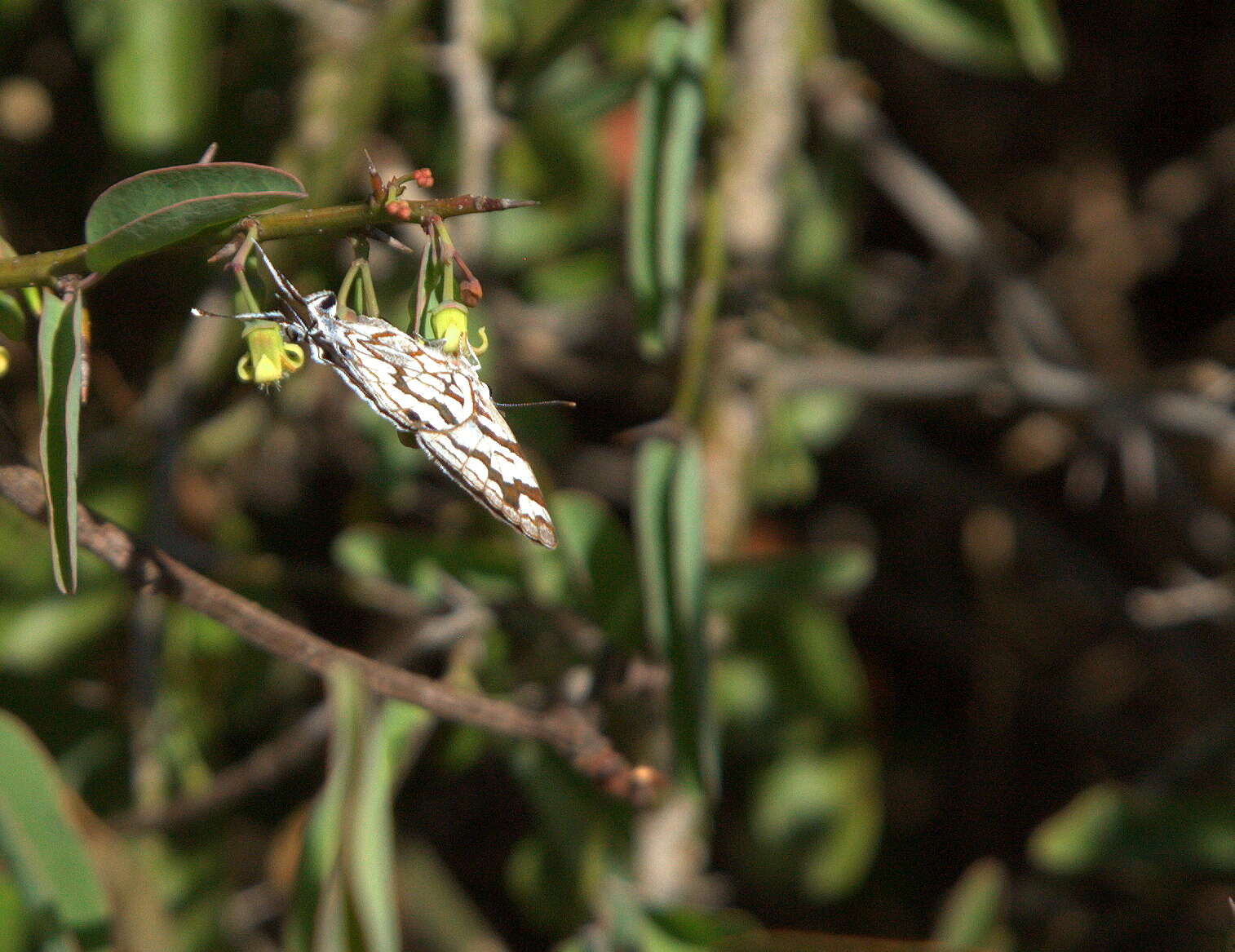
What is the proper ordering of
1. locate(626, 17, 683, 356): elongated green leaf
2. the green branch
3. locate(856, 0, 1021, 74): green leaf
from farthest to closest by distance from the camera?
locate(856, 0, 1021, 74): green leaf → locate(626, 17, 683, 356): elongated green leaf → the green branch

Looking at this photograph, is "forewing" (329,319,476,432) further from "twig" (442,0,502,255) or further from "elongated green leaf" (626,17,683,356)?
"twig" (442,0,502,255)

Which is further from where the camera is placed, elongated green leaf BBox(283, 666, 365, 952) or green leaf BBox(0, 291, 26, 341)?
elongated green leaf BBox(283, 666, 365, 952)

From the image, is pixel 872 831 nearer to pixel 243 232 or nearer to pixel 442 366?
pixel 442 366

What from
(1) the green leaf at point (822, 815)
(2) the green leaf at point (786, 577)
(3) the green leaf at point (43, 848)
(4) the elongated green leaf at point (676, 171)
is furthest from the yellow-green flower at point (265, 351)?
(1) the green leaf at point (822, 815)

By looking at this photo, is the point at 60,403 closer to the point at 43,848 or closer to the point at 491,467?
the point at 491,467

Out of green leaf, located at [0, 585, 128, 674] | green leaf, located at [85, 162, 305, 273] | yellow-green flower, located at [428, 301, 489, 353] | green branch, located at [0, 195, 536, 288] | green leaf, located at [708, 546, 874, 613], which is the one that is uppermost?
green leaf, located at [85, 162, 305, 273]

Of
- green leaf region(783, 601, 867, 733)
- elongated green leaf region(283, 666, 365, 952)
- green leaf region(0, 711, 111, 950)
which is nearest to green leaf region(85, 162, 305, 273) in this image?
elongated green leaf region(283, 666, 365, 952)

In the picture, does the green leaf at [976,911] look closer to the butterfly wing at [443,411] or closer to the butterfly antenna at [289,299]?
the butterfly wing at [443,411]

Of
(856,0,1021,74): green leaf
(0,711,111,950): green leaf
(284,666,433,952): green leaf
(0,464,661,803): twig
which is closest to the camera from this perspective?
(0,464,661,803): twig
